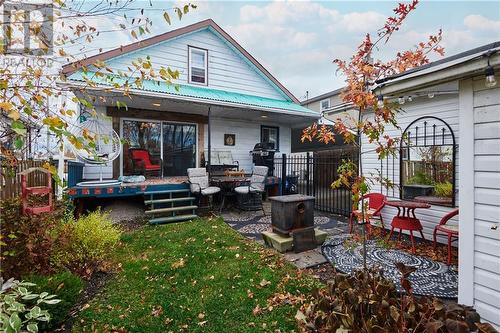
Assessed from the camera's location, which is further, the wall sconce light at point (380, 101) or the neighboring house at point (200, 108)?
the neighboring house at point (200, 108)

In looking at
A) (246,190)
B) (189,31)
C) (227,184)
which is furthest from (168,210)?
(189,31)

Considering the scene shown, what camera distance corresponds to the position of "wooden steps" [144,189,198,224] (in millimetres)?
6676

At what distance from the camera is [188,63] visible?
9.99 m

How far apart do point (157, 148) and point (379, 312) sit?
935 centimetres

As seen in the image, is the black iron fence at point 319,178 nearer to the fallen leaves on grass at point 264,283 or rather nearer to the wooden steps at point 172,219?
the wooden steps at point 172,219

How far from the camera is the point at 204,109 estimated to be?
31.0 ft

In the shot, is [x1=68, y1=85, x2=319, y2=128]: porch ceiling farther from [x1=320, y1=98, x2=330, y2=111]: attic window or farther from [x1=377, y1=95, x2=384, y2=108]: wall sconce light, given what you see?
[x1=320, y1=98, x2=330, y2=111]: attic window

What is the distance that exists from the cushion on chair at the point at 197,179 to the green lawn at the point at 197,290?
2438mm

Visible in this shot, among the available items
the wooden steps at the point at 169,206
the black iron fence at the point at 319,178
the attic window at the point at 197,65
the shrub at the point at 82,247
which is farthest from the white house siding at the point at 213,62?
the shrub at the point at 82,247

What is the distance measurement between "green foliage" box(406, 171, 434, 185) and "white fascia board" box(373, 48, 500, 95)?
13.5 ft

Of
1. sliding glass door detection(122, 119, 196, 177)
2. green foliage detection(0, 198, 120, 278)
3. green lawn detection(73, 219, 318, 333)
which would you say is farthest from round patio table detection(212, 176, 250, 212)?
green foliage detection(0, 198, 120, 278)

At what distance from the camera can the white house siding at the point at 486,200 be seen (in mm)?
2133

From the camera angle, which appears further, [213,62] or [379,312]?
[213,62]

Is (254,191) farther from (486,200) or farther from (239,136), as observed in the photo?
(486,200)
